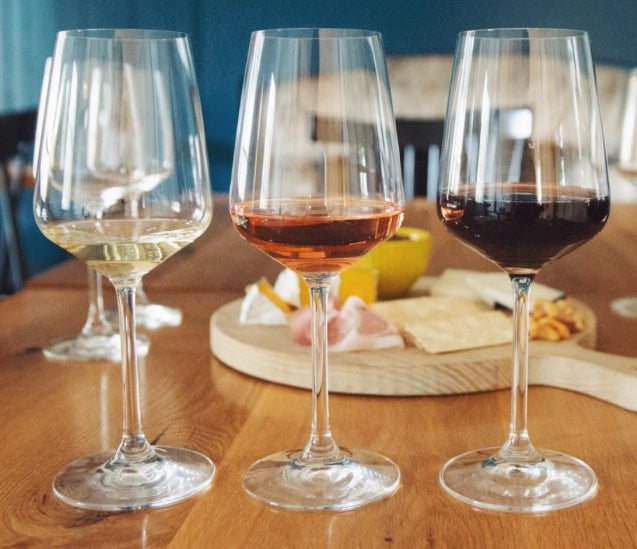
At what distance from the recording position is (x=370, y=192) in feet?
2.42

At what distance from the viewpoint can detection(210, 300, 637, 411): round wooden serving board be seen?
3.20 feet

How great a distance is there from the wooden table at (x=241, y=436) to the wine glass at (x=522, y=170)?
4 centimetres

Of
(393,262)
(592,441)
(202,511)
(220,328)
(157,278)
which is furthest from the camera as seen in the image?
(157,278)

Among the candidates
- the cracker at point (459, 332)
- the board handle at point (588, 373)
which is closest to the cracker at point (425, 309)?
the cracker at point (459, 332)

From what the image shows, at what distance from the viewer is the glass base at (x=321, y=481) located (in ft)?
2.38

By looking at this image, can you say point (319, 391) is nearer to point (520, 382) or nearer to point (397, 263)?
point (520, 382)

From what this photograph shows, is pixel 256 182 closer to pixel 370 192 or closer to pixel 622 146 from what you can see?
pixel 370 192

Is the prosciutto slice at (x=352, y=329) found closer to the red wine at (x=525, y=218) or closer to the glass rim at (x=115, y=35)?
the red wine at (x=525, y=218)

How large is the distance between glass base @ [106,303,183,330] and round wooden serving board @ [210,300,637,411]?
0.23 metres

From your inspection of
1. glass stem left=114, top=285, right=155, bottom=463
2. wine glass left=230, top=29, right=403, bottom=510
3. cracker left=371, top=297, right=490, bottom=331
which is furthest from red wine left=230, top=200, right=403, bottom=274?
cracker left=371, top=297, right=490, bottom=331

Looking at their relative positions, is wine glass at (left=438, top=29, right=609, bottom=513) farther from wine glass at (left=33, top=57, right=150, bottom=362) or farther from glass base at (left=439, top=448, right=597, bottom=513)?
wine glass at (left=33, top=57, right=150, bottom=362)

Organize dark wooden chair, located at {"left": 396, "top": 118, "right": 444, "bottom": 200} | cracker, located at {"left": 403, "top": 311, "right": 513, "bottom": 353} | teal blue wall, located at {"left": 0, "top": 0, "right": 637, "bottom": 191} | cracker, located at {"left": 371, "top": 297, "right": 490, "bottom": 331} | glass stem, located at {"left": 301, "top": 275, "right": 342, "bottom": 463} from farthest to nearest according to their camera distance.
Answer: teal blue wall, located at {"left": 0, "top": 0, "right": 637, "bottom": 191} → dark wooden chair, located at {"left": 396, "top": 118, "right": 444, "bottom": 200} → cracker, located at {"left": 371, "top": 297, "right": 490, "bottom": 331} → cracker, located at {"left": 403, "top": 311, "right": 513, "bottom": 353} → glass stem, located at {"left": 301, "top": 275, "right": 342, "bottom": 463}

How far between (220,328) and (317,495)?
0.41 m

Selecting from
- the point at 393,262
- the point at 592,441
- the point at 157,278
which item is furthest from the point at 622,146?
the point at 592,441
